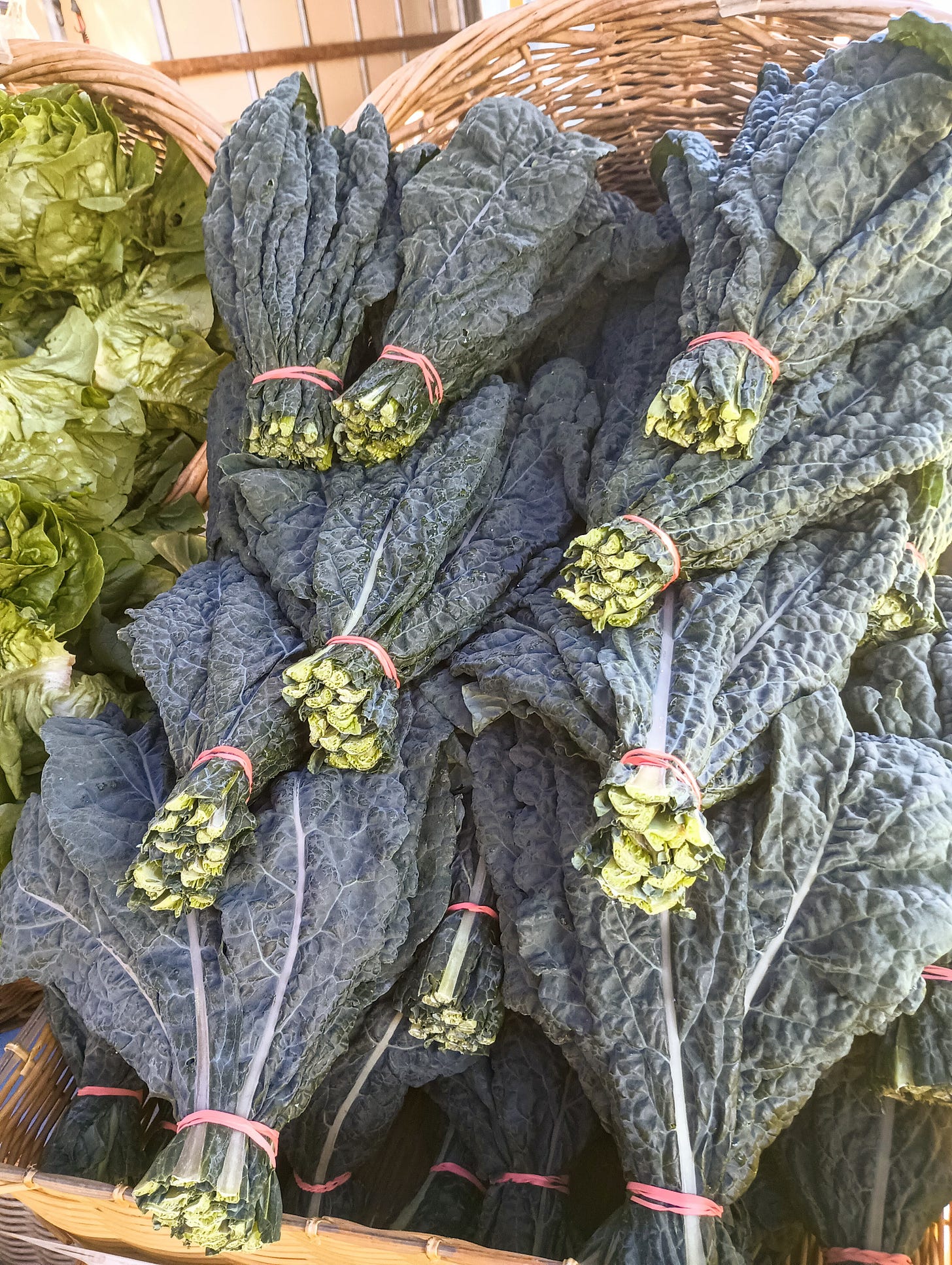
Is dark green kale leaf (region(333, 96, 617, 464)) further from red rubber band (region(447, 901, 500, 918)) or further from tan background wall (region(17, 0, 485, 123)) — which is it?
tan background wall (region(17, 0, 485, 123))

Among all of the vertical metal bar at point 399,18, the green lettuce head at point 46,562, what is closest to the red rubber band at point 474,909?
the green lettuce head at point 46,562

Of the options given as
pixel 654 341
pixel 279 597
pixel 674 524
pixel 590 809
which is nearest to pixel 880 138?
pixel 654 341

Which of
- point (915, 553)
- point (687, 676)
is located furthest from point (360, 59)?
point (687, 676)

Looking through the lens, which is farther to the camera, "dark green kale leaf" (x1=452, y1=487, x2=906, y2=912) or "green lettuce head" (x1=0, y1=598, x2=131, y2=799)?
"green lettuce head" (x1=0, y1=598, x2=131, y2=799)

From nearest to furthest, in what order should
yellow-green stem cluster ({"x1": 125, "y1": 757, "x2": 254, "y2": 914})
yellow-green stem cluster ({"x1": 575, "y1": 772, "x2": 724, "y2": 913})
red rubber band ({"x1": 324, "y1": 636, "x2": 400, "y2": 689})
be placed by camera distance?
1. yellow-green stem cluster ({"x1": 575, "y1": 772, "x2": 724, "y2": 913})
2. yellow-green stem cluster ({"x1": 125, "y1": 757, "x2": 254, "y2": 914})
3. red rubber band ({"x1": 324, "y1": 636, "x2": 400, "y2": 689})

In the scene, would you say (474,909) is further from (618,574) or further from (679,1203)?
(618,574)

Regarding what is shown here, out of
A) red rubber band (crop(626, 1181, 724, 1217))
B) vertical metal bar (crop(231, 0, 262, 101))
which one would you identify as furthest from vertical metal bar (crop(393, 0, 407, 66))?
red rubber band (crop(626, 1181, 724, 1217))
